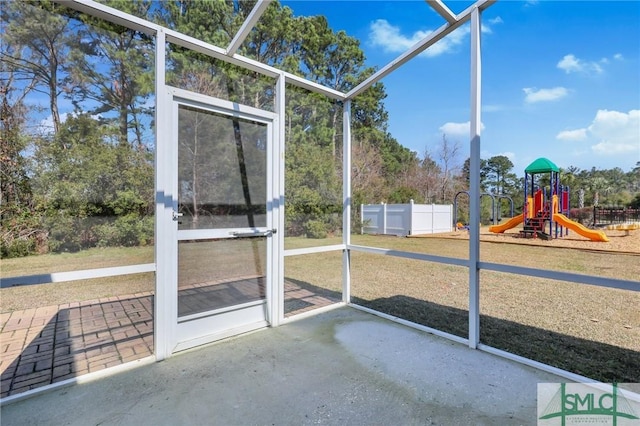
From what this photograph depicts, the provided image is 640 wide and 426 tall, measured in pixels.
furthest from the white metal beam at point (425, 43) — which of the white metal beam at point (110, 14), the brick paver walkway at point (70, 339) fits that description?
the brick paver walkway at point (70, 339)

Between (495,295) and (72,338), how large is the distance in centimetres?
464

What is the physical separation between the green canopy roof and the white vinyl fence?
1616 mm

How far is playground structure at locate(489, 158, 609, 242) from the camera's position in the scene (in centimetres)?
304

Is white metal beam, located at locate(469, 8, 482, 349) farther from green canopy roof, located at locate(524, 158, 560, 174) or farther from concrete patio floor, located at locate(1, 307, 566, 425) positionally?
green canopy roof, located at locate(524, 158, 560, 174)

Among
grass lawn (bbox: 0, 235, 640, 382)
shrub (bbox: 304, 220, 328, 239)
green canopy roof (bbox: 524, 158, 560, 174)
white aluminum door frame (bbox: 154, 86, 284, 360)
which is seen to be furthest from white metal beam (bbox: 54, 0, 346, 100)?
green canopy roof (bbox: 524, 158, 560, 174)

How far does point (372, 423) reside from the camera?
1596mm

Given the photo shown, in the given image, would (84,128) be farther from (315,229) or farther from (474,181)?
(474,181)

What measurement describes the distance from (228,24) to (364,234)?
5.15 meters

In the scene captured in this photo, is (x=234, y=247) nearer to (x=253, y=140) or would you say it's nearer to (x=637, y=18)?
(x=253, y=140)

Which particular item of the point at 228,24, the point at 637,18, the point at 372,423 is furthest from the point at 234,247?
the point at 228,24

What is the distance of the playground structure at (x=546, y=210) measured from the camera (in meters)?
3.04

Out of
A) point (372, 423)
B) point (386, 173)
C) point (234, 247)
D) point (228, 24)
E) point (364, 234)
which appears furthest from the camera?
point (228, 24)

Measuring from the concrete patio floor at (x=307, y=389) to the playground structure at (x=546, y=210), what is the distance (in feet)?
6.27

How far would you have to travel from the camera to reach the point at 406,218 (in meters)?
6.97
